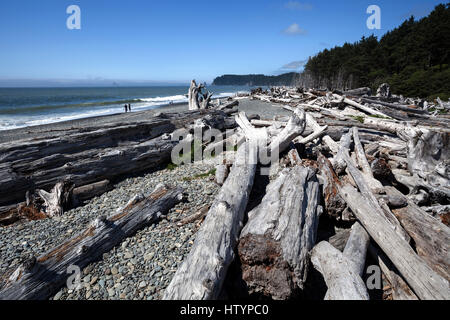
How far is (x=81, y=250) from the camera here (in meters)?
3.72

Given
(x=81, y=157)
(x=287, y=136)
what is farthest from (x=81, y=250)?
(x=287, y=136)

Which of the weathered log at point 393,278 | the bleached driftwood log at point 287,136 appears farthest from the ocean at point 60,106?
the weathered log at point 393,278

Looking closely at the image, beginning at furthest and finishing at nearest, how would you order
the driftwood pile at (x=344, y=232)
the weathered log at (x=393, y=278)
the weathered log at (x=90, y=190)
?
the weathered log at (x=90, y=190)
the weathered log at (x=393, y=278)
the driftwood pile at (x=344, y=232)

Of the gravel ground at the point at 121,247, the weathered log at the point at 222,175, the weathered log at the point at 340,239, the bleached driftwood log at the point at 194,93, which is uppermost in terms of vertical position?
the bleached driftwood log at the point at 194,93

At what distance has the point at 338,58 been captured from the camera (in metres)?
68.1

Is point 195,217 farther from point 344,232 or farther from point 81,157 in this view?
point 81,157

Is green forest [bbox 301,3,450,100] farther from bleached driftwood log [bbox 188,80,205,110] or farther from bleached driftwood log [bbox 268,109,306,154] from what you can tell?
bleached driftwood log [bbox 268,109,306,154]

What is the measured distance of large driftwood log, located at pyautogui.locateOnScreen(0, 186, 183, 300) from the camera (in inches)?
122

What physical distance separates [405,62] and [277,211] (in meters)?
61.6

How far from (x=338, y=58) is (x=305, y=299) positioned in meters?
79.8

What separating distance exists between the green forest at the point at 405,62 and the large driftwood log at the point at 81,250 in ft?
111

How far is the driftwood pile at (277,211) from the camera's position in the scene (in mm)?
2955

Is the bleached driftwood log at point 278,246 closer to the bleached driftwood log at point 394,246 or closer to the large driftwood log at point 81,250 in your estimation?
the bleached driftwood log at point 394,246
